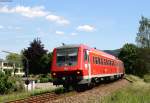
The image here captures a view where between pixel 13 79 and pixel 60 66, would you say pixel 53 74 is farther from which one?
pixel 13 79

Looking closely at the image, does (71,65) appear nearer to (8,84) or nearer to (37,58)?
(8,84)

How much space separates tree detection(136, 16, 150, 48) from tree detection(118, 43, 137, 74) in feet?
15.9

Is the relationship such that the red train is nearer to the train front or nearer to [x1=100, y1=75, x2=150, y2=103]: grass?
the train front

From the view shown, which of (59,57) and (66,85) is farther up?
(59,57)

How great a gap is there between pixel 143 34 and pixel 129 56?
9.67m

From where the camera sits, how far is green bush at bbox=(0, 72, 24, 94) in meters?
33.6

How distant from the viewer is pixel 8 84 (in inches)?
1346

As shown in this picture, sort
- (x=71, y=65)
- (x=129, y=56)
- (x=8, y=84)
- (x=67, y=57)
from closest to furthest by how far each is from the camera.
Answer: (x=71, y=65) < (x=67, y=57) < (x=8, y=84) < (x=129, y=56)

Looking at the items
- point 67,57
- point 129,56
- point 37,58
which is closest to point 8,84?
point 67,57

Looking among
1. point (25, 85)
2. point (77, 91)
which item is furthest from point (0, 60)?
point (77, 91)

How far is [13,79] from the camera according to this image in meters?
35.5

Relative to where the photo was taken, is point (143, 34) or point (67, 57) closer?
point (67, 57)

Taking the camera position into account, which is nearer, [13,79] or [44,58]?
[13,79]

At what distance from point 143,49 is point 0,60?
84.1m
